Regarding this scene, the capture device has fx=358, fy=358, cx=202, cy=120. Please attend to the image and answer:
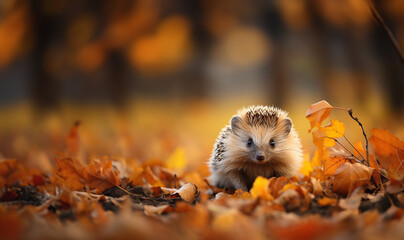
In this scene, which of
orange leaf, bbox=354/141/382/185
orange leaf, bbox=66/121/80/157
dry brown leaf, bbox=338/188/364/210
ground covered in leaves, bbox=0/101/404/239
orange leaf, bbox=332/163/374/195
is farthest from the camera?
orange leaf, bbox=66/121/80/157

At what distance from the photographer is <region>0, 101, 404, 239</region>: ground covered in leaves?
5.16 ft

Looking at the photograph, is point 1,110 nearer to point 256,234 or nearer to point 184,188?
point 184,188

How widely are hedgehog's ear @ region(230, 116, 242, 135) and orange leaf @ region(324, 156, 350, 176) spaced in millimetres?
1032

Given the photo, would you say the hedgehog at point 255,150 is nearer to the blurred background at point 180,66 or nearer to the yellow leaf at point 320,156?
the yellow leaf at point 320,156

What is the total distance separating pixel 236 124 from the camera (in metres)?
3.69

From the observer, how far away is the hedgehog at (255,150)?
3514mm

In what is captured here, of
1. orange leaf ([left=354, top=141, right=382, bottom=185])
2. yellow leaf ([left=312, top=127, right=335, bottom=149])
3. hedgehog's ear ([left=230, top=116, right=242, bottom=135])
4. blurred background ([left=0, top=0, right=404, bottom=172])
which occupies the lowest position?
orange leaf ([left=354, top=141, right=382, bottom=185])

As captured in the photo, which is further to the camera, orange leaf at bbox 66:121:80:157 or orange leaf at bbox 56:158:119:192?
orange leaf at bbox 66:121:80:157

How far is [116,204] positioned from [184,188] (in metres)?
0.63

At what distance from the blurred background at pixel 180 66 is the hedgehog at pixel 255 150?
14.6 feet

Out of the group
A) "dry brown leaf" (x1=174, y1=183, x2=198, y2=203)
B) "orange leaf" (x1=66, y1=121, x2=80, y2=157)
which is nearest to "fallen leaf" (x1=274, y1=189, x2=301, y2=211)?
"dry brown leaf" (x1=174, y1=183, x2=198, y2=203)

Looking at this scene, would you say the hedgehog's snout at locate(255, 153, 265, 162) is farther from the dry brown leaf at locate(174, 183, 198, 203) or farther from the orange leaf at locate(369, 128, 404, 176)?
the orange leaf at locate(369, 128, 404, 176)

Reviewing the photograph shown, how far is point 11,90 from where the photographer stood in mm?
9320

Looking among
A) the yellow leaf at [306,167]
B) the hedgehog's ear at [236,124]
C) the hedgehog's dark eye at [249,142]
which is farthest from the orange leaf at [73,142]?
the yellow leaf at [306,167]
